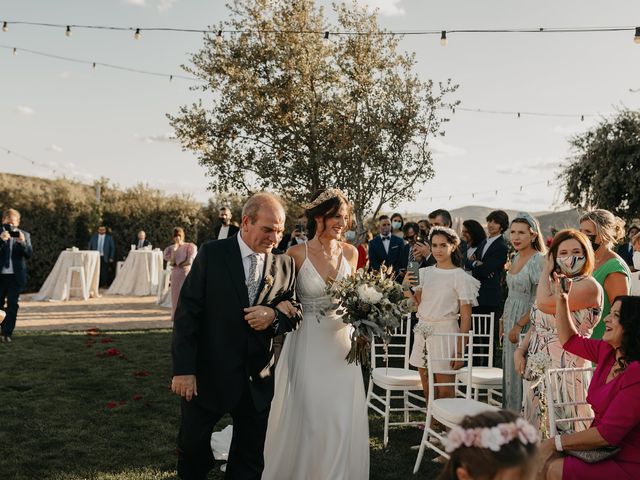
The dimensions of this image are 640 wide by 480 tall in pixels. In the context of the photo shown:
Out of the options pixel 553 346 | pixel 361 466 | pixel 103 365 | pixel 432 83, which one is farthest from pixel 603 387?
pixel 432 83

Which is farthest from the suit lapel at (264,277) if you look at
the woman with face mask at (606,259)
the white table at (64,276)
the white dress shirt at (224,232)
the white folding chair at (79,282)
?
the white table at (64,276)

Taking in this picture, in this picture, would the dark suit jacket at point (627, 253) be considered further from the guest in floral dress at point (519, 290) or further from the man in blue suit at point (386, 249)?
the guest in floral dress at point (519, 290)

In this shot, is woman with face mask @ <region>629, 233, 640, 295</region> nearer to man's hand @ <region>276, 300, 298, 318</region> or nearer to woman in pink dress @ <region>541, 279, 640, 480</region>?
woman in pink dress @ <region>541, 279, 640, 480</region>

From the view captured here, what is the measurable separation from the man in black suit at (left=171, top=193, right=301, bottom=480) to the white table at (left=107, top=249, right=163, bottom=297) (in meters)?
14.3

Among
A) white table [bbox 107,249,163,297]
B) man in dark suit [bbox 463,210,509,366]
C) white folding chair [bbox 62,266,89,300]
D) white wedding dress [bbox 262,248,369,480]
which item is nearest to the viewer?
white wedding dress [bbox 262,248,369,480]

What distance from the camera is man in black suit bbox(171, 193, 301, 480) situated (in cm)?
333

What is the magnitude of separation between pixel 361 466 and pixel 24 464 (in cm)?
252

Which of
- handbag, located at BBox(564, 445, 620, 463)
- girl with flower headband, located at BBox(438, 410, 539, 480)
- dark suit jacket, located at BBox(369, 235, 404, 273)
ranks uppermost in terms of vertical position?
dark suit jacket, located at BBox(369, 235, 404, 273)

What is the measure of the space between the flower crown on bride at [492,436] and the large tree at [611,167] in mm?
20307

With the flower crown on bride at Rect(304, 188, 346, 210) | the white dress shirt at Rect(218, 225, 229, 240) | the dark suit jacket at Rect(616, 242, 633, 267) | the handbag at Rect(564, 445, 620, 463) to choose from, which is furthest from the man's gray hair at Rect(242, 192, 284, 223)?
the dark suit jacket at Rect(616, 242, 633, 267)

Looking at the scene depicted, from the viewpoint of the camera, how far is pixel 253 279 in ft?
11.5

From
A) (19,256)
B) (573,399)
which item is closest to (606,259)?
(573,399)

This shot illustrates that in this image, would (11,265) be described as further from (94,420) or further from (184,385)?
(184,385)

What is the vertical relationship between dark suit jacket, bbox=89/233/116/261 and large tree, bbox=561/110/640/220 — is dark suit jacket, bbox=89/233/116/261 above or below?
below
